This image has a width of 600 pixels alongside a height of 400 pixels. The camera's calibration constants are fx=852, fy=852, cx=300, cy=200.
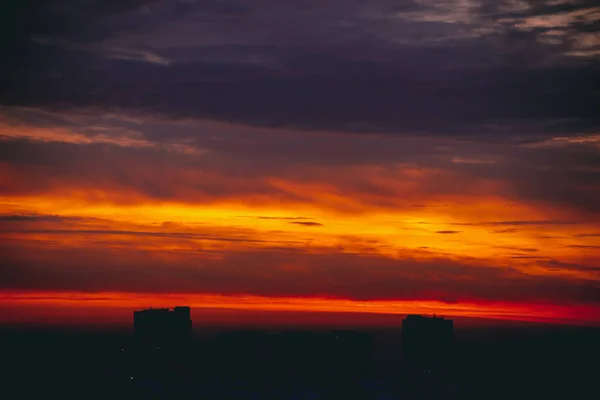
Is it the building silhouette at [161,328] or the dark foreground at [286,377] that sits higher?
the building silhouette at [161,328]

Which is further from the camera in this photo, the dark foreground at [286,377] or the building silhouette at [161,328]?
the building silhouette at [161,328]

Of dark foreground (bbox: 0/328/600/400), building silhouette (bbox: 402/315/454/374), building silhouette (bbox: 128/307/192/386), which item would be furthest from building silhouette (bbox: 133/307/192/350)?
building silhouette (bbox: 402/315/454/374)

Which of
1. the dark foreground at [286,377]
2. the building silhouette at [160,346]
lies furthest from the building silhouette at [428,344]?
the building silhouette at [160,346]

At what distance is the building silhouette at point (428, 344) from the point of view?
10094 cm

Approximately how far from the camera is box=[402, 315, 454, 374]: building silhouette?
101m

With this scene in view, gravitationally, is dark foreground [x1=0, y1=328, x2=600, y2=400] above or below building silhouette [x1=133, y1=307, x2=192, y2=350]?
below

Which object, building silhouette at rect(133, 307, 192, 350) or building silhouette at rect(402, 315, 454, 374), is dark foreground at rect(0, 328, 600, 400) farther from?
building silhouette at rect(133, 307, 192, 350)

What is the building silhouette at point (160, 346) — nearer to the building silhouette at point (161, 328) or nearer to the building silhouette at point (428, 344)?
the building silhouette at point (161, 328)

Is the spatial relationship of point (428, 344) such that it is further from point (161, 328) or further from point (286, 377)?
point (161, 328)

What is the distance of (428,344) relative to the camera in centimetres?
10156

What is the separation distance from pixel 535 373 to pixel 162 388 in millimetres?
49337

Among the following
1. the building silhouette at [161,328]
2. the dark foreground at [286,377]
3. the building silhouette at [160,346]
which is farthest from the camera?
the building silhouette at [161,328]

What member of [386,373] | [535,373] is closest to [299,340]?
[386,373]

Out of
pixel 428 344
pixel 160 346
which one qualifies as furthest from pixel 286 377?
pixel 428 344
